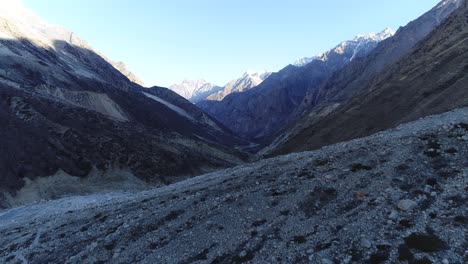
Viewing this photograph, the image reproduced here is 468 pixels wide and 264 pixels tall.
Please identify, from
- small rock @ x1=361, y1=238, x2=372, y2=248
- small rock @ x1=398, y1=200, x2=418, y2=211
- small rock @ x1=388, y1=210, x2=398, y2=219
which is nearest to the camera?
small rock @ x1=361, y1=238, x2=372, y2=248

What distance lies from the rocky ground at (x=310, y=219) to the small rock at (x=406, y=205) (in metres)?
0.05

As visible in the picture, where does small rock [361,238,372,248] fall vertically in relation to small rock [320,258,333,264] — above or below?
below

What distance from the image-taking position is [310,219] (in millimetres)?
20422

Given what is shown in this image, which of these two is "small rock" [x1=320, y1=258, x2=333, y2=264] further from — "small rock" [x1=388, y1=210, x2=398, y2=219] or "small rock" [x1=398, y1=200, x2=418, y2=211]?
"small rock" [x1=398, y1=200, x2=418, y2=211]

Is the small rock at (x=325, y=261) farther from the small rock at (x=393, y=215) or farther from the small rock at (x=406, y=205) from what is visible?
the small rock at (x=406, y=205)

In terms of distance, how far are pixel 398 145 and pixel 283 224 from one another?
12135 millimetres

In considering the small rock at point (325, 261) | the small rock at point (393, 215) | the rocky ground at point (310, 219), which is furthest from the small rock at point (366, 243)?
the small rock at point (393, 215)

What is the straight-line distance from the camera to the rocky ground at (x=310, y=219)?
1670cm

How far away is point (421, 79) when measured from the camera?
71.6 meters

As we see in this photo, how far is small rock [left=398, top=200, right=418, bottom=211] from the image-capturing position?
18484 millimetres

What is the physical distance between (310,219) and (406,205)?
4.63 m

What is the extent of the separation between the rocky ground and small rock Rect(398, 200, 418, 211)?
1.8 inches

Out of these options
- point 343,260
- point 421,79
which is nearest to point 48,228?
point 343,260

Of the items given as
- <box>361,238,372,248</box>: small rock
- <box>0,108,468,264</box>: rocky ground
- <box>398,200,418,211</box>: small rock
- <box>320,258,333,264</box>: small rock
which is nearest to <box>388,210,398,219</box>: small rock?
<box>0,108,468,264</box>: rocky ground
